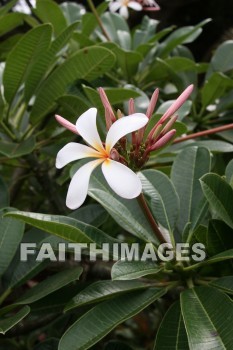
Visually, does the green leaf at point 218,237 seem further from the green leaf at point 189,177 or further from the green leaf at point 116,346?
the green leaf at point 116,346

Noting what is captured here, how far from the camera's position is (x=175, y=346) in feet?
2.25

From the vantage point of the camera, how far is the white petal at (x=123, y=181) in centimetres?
53

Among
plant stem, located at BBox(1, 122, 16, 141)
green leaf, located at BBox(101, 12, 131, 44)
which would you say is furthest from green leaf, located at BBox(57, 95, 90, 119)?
green leaf, located at BBox(101, 12, 131, 44)

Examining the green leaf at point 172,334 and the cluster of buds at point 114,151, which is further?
the green leaf at point 172,334

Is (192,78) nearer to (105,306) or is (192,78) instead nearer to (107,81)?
(107,81)

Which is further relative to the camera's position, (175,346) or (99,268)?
(99,268)

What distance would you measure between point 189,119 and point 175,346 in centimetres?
75

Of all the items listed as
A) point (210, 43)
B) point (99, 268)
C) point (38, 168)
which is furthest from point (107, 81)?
point (210, 43)

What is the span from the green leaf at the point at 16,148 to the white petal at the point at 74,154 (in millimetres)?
331

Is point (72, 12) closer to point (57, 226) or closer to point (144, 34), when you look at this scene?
point (144, 34)

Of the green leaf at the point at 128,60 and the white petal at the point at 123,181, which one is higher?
the green leaf at the point at 128,60

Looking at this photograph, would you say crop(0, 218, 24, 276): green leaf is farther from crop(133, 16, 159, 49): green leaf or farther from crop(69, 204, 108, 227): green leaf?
crop(133, 16, 159, 49): green leaf

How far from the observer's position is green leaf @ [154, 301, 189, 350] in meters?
0.69

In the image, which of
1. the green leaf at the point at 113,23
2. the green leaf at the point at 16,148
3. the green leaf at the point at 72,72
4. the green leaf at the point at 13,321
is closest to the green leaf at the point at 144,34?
the green leaf at the point at 113,23
